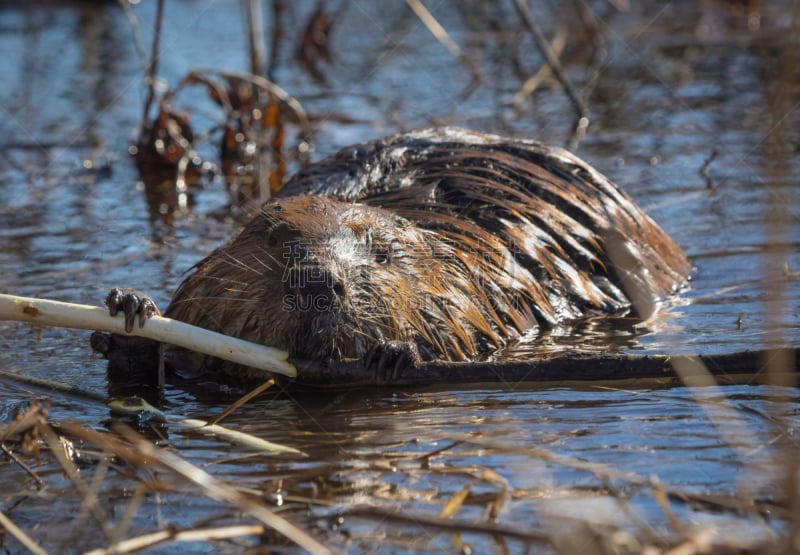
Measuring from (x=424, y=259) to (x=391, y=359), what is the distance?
0.52 m

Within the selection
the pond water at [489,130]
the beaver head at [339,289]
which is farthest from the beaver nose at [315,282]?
the pond water at [489,130]

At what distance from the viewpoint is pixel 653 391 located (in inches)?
135

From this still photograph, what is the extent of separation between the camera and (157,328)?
3410 mm

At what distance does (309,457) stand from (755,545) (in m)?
1.20

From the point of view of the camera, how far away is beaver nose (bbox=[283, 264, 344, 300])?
3.41 metres

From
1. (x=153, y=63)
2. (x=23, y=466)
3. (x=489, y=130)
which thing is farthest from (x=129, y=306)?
(x=489, y=130)

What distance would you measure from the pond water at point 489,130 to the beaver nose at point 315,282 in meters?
0.35

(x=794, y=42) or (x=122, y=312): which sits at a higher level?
(x=794, y=42)

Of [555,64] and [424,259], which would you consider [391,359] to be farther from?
[555,64]

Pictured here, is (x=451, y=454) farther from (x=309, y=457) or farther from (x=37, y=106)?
(x=37, y=106)

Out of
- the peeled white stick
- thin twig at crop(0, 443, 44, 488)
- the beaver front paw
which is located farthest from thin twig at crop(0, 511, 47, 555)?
the beaver front paw

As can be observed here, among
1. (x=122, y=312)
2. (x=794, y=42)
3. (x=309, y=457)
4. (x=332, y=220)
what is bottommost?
(x=309, y=457)

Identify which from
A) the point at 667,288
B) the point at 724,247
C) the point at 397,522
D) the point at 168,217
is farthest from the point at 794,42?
the point at 168,217

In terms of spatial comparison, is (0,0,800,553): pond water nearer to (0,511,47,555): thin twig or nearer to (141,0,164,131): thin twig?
(0,511,47,555): thin twig
